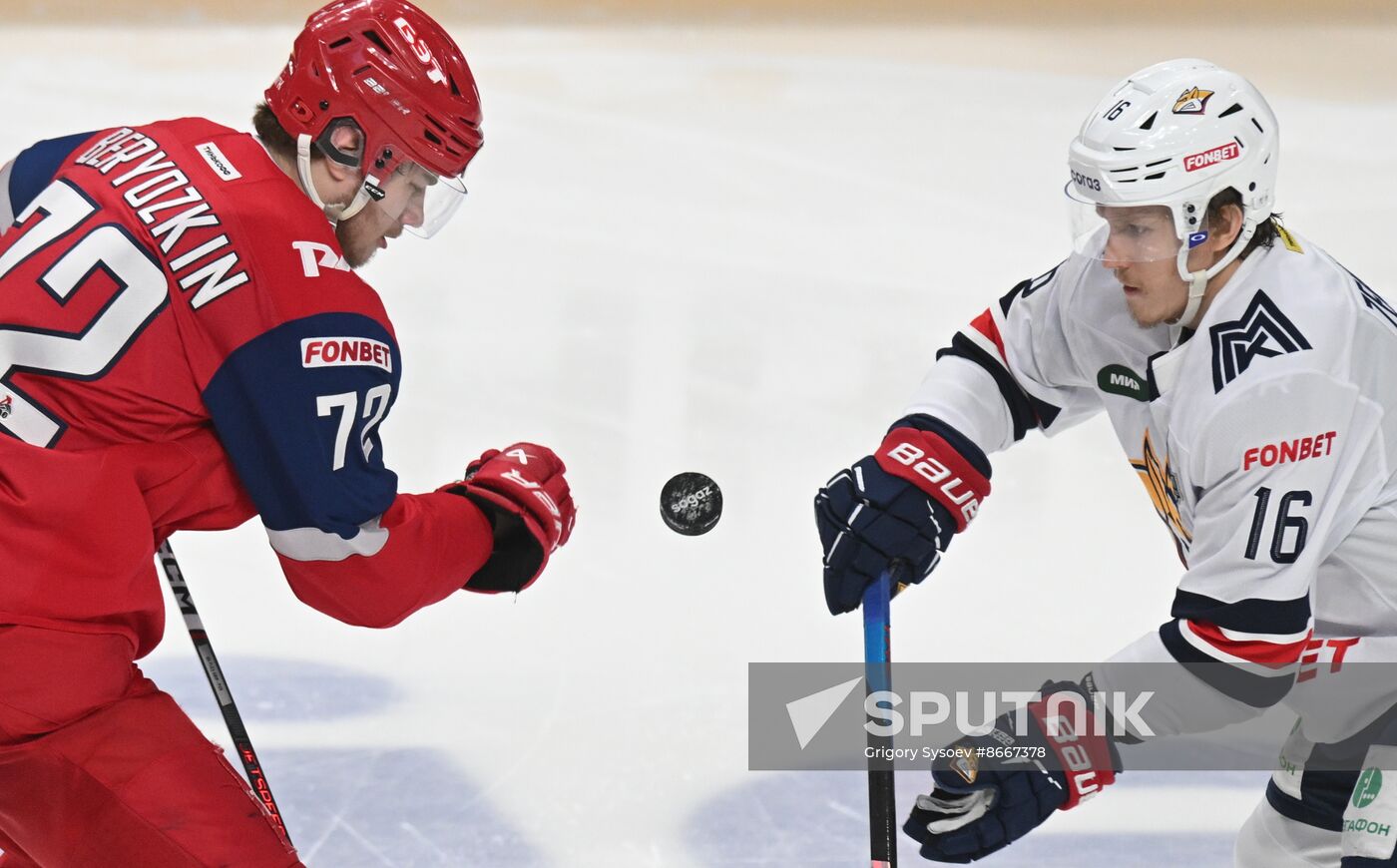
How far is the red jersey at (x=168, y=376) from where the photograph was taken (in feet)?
6.03

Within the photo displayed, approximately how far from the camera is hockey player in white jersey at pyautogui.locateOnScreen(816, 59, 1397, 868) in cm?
189

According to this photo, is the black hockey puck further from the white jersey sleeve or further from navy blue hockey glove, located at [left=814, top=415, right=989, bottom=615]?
the white jersey sleeve

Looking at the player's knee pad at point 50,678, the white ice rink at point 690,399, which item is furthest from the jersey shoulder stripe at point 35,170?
the white ice rink at point 690,399

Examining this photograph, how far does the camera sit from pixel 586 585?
3.38 m

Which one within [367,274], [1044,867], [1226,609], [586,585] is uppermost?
[367,274]

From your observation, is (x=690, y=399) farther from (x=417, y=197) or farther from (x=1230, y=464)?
(x=1230, y=464)

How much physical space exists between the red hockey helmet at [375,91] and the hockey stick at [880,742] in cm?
92

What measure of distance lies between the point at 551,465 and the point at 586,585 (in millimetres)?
950

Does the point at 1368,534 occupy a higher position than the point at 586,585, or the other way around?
the point at 1368,534

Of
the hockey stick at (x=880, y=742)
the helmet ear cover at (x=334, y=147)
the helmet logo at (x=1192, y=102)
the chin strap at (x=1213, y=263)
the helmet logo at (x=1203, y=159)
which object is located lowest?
the hockey stick at (x=880, y=742)

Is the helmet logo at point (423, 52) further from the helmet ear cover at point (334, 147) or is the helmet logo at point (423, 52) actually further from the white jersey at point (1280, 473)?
the white jersey at point (1280, 473)

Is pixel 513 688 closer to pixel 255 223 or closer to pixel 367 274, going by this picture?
pixel 255 223

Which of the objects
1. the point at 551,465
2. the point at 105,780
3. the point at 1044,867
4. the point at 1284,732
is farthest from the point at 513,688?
the point at 1284,732

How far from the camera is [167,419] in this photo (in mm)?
1890
